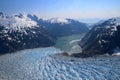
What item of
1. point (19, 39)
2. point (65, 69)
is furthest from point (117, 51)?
point (19, 39)

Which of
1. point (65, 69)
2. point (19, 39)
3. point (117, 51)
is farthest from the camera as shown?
point (19, 39)

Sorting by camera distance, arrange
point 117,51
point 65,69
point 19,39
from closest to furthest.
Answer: point 65,69
point 117,51
point 19,39

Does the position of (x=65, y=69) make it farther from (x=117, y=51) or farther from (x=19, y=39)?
(x=19, y=39)

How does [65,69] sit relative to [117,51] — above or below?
below

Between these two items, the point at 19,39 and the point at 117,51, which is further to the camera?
the point at 19,39

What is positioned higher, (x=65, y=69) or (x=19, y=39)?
(x=19, y=39)

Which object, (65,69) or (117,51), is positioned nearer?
(65,69)

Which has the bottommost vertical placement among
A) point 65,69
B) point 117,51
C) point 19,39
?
point 65,69

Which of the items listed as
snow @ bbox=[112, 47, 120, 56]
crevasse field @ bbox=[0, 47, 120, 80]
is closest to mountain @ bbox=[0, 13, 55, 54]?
crevasse field @ bbox=[0, 47, 120, 80]

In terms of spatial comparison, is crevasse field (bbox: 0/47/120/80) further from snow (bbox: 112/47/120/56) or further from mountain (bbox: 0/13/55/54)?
mountain (bbox: 0/13/55/54)

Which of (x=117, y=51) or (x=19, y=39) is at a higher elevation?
(x=19, y=39)

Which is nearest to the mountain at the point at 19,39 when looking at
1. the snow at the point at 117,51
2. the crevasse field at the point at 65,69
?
the crevasse field at the point at 65,69

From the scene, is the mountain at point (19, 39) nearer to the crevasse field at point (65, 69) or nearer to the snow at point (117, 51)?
the crevasse field at point (65, 69)
